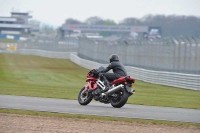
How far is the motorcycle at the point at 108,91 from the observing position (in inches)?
678

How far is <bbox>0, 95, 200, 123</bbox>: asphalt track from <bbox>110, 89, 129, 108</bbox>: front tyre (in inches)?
6.8

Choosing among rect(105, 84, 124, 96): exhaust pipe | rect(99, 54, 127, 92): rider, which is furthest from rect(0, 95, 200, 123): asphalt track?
rect(99, 54, 127, 92): rider

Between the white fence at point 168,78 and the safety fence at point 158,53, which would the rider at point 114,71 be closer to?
the white fence at point 168,78

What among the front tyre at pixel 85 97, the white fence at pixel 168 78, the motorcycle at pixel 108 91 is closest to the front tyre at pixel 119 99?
the motorcycle at pixel 108 91

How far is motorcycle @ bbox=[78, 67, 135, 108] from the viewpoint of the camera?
678 inches

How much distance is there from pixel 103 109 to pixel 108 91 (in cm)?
73

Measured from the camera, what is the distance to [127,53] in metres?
43.7

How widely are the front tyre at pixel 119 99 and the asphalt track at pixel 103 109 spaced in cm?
17

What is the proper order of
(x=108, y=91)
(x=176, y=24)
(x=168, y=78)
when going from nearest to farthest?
(x=108, y=91)
(x=168, y=78)
(x=176, y=24)

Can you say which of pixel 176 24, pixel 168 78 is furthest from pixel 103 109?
pixel 176 24

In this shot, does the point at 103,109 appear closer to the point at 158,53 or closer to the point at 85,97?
the point at 85,97

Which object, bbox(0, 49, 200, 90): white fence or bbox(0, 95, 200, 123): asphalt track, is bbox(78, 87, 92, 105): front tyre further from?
bbox(0, 49, 200, 90): white fence

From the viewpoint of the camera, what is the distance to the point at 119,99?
17.5m

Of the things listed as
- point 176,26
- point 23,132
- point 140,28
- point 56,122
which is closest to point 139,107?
point 56,122
